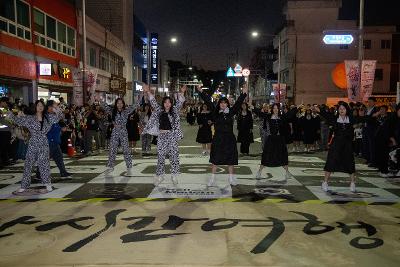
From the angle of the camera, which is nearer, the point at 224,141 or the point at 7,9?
the point at 224,141

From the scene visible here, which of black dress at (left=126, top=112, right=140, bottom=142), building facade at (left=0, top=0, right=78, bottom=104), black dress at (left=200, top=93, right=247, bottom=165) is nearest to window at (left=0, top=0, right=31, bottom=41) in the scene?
building facade at (left=0, top=0, right=78, bottom=104)

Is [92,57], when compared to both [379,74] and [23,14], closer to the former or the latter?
[23,14]

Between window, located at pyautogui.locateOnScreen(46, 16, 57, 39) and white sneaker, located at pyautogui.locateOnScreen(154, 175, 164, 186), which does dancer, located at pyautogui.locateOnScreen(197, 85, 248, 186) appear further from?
window, located at pyautogui.locateOnScreen(46, 16, 57, 39)

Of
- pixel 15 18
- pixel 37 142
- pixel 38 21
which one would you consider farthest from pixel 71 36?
pixel 37 142

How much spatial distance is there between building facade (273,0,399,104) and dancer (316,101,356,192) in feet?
133

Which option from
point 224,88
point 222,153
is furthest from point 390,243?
point 224,88

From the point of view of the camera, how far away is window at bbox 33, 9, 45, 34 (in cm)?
2277

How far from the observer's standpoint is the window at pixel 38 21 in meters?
22.8

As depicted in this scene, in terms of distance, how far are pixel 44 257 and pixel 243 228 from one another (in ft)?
8.76

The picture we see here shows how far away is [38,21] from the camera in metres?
23.2

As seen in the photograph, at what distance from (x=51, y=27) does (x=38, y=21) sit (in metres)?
1.79

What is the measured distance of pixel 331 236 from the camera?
19.3 feet

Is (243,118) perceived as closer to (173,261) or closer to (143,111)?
(143,111)

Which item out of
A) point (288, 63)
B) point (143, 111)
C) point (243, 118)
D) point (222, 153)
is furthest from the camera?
point (288, 63)
